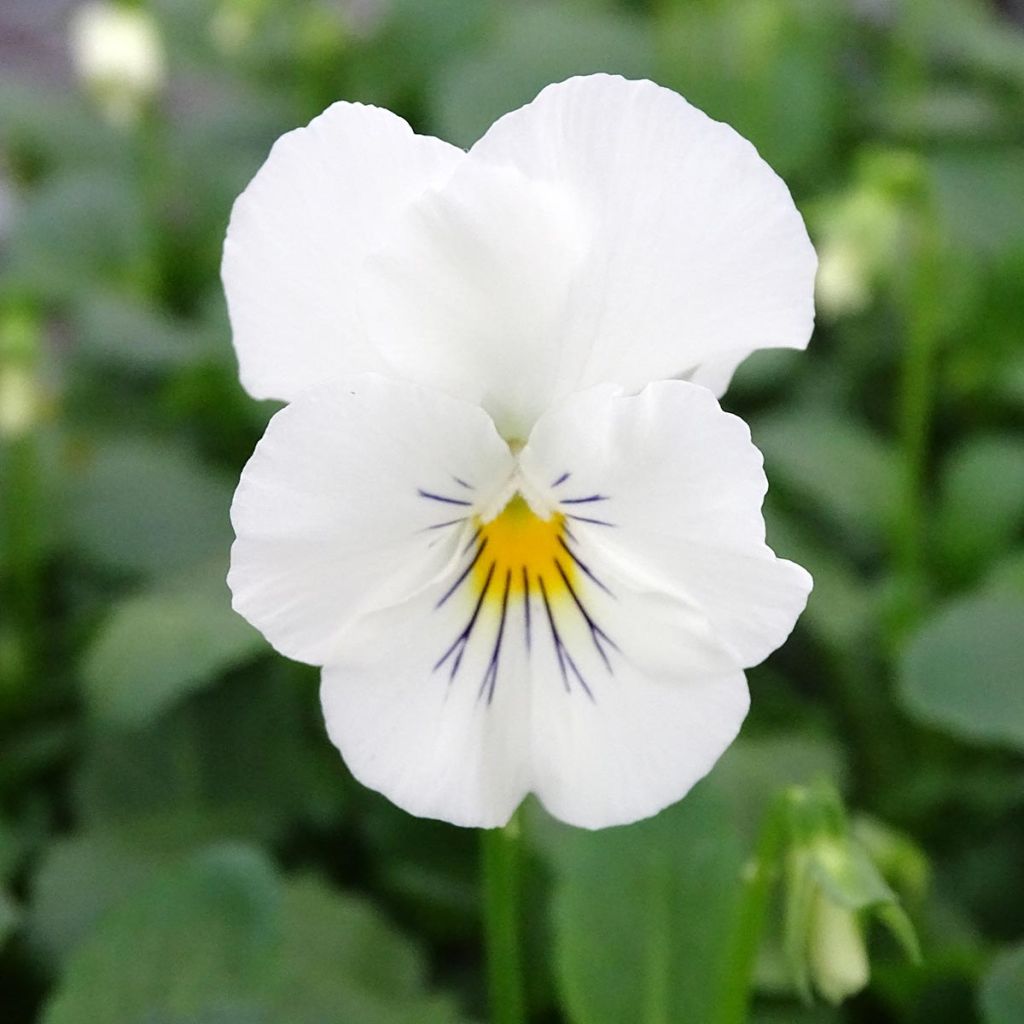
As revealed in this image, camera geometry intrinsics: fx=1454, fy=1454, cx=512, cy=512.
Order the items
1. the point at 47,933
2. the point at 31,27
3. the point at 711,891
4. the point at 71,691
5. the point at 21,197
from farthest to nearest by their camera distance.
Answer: the point at 31,27, the point at 21,197, the point at 71,691, the point at 47,933, the point at 711,891

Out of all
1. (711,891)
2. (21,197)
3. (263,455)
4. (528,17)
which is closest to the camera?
(263,455)

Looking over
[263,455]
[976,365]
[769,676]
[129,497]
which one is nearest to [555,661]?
[263,455]

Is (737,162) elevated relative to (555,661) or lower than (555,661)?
elevated

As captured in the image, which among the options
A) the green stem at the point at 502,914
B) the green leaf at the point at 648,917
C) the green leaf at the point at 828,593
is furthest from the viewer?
the green leaf at the point at 828,593

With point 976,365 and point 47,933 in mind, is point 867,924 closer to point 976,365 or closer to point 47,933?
point 47,933

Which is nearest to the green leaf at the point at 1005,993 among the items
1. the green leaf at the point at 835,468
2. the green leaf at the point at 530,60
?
the green leaf at the point at 835,468

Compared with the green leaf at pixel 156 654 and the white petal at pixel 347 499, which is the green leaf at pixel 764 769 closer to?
the green leaf at pixel 156 654

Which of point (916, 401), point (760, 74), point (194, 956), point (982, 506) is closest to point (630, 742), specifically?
point (194, 956)
